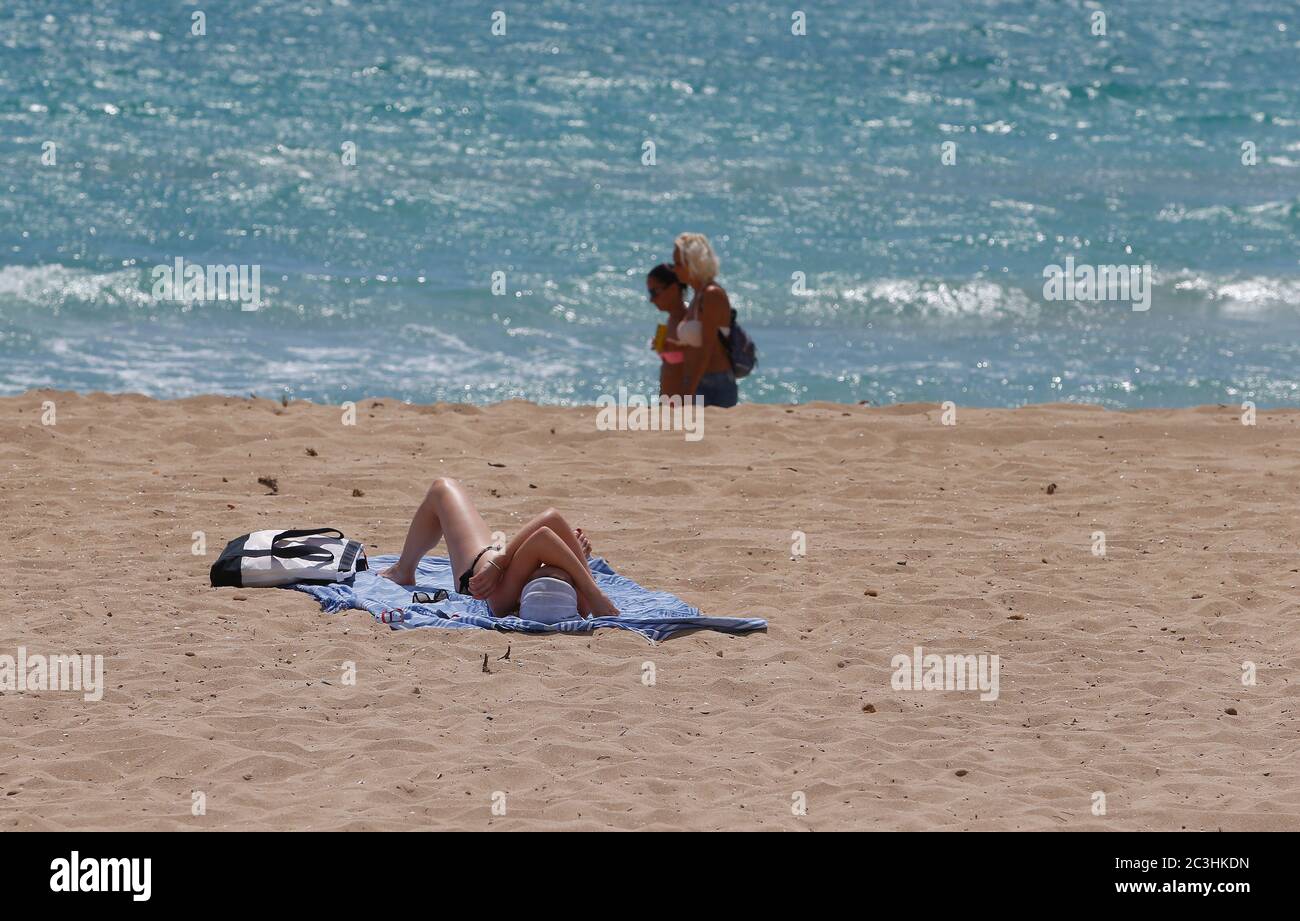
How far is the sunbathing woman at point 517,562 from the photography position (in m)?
6.58

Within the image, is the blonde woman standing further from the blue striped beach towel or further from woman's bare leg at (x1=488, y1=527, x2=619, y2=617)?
woman's bare leg at (x1=488, y1=527, x2=619, y2=617)

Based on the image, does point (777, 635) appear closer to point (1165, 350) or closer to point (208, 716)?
point (208, 716)

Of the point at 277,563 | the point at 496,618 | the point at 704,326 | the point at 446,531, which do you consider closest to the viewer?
the point at 496,618

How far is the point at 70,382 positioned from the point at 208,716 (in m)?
8.74

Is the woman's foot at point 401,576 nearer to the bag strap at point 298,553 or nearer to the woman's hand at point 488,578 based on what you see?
the bag strap at point 298,553

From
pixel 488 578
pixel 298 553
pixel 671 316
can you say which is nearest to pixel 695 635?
pixel 488 578

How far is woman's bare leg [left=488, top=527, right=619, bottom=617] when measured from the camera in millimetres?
6578

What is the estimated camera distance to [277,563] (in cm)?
686

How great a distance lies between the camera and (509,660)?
20.0 ft

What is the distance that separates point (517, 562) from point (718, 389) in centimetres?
424

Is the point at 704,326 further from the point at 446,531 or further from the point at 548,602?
the point at 548,602

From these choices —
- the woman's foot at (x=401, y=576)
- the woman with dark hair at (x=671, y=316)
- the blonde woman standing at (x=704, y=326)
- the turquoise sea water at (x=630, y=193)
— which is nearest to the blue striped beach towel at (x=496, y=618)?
the woman's foot at (x=401, y=576)

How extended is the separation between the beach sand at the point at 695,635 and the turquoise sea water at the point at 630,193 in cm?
375
